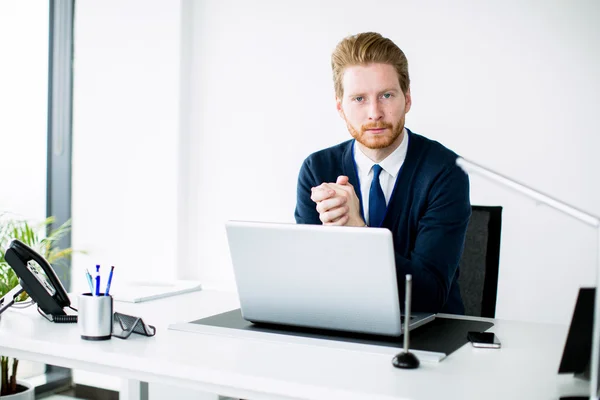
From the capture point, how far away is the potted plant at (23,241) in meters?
3.14

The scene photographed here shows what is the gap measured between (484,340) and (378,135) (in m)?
0.77

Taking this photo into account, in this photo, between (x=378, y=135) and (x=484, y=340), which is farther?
(x=378, y=135)

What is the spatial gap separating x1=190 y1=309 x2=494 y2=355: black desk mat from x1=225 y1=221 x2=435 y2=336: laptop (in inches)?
0.8

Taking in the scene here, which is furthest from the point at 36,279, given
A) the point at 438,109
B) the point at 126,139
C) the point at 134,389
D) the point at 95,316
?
the point at 126,139

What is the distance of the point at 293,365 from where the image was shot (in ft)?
3.95

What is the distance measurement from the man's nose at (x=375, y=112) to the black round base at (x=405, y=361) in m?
0.91

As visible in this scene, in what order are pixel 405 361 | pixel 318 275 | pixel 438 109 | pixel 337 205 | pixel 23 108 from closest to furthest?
pixel 405 361
pixel 318 275
pixel 337 205
pixel 438 109
pixel 23 108

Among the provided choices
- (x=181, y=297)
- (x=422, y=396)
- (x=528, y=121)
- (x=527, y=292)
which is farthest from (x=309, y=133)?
(x=422, y=396)

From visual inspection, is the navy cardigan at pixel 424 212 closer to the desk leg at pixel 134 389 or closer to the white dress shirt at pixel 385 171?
the white dress shirt at pixel 385 171

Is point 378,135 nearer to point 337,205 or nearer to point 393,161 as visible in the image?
point 393,161

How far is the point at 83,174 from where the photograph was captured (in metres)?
3.88

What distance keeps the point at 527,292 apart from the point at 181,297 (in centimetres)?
173

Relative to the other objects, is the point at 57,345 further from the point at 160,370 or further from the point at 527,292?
the point at 527,292

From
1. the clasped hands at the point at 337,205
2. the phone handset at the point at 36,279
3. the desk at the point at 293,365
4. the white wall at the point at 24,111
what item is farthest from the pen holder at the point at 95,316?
the white wall at the point at 24,111
